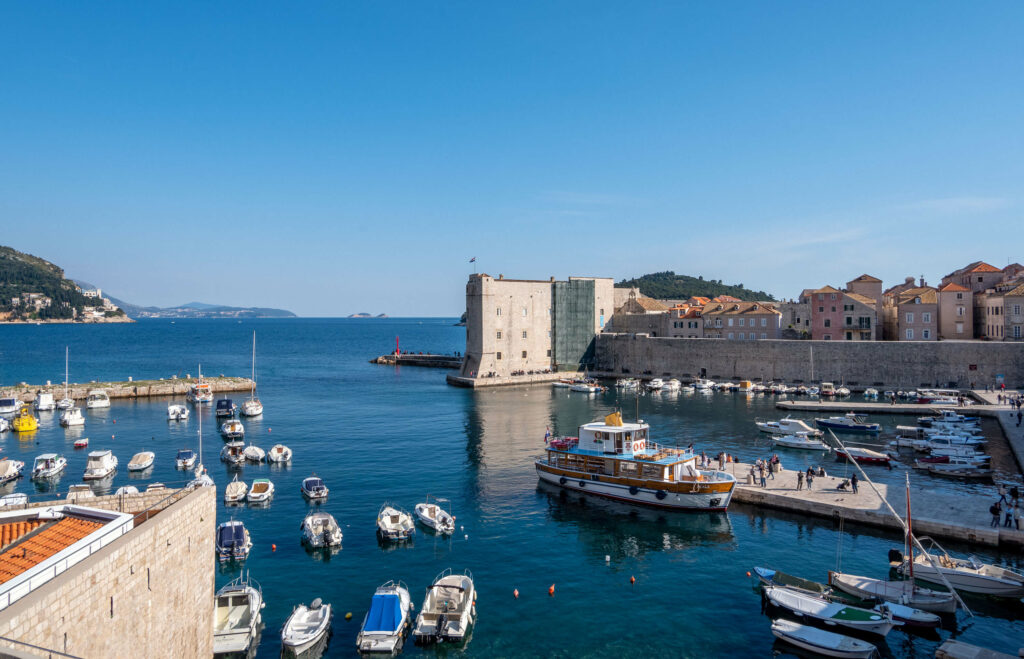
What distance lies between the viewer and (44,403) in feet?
174

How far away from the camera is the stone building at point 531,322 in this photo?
2817 inches

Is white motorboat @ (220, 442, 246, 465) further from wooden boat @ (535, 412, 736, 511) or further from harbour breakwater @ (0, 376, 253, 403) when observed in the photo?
harbour breakwater @ (0, 376, 253, 403)

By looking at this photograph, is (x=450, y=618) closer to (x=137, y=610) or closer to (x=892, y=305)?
(x=137, y=610)

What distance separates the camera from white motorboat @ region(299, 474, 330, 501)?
92.6 feet

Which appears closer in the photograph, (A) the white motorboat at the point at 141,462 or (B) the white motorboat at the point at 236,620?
(B) the white motorboat at the point at 236,620

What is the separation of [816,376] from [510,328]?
32725 mm

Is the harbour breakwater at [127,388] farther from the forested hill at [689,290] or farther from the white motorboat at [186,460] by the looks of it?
the forested hill at [689,290]

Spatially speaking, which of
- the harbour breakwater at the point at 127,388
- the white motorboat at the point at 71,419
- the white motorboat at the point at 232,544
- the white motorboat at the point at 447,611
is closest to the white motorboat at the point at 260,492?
the white motorboat at the point at 232,544

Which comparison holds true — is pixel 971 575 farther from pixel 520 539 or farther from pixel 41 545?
pixel 41 545

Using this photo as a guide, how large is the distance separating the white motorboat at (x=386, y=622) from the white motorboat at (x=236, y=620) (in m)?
2.75

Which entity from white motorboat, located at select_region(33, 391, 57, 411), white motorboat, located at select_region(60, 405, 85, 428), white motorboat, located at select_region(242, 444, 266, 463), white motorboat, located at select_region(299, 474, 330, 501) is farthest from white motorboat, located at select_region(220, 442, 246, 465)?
white motorboat, located at select_region(33, 391, 57, 411)

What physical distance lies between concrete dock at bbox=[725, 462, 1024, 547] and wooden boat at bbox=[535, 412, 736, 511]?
1.98m

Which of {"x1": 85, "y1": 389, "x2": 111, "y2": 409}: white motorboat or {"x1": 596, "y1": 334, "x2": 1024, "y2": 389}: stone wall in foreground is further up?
{"x1": 596, "y1": 334, "x2": 1024, "y2": 389}: stone wall in foreground

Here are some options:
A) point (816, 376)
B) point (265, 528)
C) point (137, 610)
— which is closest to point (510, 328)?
point (816, 376)
